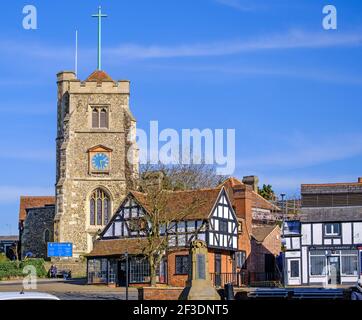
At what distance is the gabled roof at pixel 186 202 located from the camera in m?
38.5

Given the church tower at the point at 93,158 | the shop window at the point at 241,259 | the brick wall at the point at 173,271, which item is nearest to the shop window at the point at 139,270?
the brick wall at the point at 173,271

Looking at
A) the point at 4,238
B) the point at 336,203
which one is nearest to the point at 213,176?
the point at 336,203

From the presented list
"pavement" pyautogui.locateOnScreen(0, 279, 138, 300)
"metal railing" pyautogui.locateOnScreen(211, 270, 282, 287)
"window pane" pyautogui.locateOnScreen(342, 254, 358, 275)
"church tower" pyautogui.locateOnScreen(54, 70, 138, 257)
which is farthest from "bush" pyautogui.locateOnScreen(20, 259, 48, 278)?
"window pane" pyautogui.locateOnScreen(342, 254, 358, 275)

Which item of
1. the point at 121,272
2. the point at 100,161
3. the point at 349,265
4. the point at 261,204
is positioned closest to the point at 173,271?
the point at 121,272

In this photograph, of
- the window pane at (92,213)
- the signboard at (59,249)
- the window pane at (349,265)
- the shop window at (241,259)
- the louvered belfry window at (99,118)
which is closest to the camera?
the window pane at (349,265)

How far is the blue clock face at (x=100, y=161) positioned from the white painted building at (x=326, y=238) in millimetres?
19637

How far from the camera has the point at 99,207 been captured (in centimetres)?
5891

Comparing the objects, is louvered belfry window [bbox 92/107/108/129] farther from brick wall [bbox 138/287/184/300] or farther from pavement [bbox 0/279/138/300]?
brick wall [bbox 138/287/184/300]

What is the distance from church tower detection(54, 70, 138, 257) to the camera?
191 feet

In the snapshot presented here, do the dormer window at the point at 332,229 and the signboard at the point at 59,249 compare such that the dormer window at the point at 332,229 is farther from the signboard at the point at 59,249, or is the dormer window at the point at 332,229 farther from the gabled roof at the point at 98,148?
the gabled roof at the point at 98,148

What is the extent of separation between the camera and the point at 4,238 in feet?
350

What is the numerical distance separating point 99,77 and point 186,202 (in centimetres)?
2417
